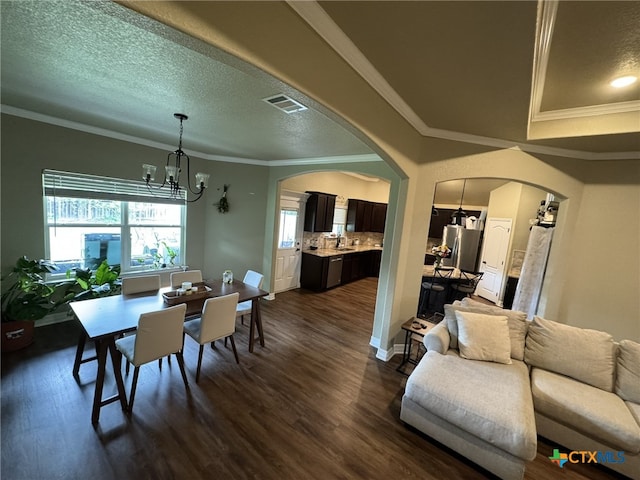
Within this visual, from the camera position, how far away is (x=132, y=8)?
2.67 feet

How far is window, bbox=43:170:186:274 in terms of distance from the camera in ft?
11.2

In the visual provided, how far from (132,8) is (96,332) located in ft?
7.13

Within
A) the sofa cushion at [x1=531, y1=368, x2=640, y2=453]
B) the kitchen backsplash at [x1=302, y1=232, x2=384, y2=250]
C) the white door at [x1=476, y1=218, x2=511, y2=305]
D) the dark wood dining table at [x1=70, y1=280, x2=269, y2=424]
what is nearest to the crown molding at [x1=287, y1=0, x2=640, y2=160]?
the sofa cushion at [x1=531, y1=368, x2=640, y2=453]

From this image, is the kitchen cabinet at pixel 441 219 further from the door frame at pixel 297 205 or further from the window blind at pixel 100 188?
the window blind at pixel 100 188

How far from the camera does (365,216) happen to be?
7.46 meters

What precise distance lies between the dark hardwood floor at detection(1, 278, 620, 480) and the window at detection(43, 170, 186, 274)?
3.93 ft

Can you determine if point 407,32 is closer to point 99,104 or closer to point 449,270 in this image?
point 99,104

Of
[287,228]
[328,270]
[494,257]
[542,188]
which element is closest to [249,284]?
[287,228]

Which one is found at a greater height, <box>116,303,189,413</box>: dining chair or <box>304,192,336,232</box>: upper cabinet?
<box>304,192,336,232</box>: upper cabinet

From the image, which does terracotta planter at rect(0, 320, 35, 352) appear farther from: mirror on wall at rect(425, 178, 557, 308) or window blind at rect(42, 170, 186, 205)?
mirror on wall at rect(425, 178, 557, 308)

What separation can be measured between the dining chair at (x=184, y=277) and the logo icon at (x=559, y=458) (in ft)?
13.1

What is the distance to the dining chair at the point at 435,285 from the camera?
480 cm

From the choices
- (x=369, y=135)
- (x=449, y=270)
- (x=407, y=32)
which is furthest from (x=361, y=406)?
(x=449, y=270)

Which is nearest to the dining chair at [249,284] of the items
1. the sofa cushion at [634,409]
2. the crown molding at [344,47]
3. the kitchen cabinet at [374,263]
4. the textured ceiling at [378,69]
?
the textured ceiling at [378,69]
